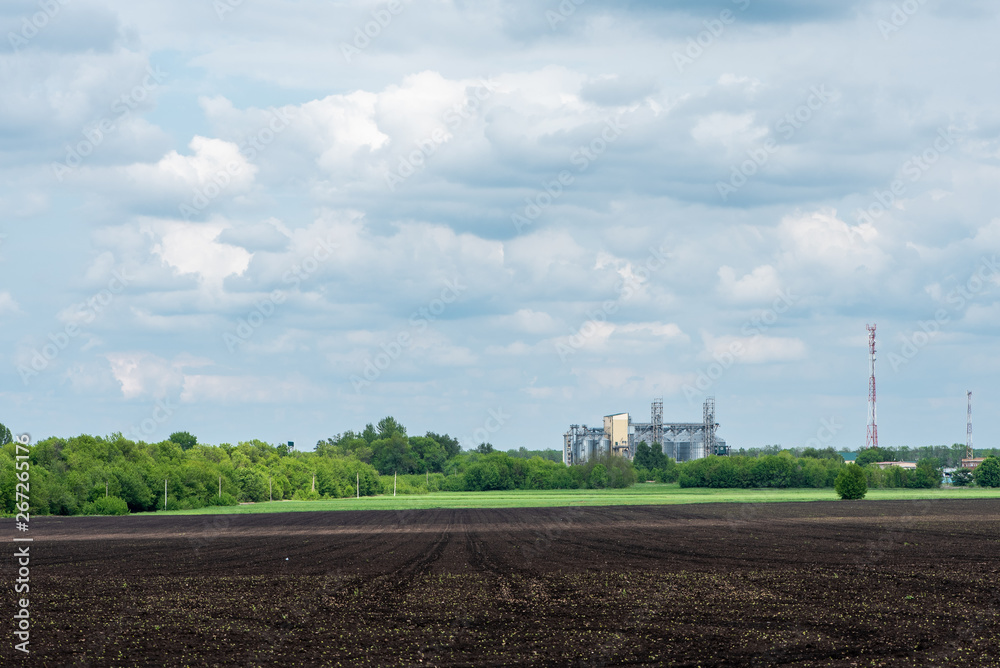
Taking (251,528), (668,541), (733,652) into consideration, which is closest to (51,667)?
(733,652)

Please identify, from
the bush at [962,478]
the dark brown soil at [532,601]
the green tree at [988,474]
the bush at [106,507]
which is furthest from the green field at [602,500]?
the dark brown soil at [532,601]

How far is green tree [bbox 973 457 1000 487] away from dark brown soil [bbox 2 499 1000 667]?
13915cm

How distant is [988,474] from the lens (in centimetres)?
18125

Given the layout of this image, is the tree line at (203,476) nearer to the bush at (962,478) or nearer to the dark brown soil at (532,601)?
the bush at (962,478)

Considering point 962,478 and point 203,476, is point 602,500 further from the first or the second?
point 962,478

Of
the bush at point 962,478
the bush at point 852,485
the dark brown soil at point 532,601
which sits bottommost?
the bush at point 962,478

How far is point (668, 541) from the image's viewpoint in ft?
177

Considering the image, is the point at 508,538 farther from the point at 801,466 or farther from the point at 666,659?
the point at 801,466

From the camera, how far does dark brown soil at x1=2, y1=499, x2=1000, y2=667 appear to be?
21625 mm

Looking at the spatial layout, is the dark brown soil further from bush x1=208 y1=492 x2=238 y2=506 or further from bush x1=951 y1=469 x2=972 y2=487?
bush x1=951 y1=469 x2=972 y2=487

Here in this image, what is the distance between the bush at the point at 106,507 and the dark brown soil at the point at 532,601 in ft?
210

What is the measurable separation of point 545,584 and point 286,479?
15452cm

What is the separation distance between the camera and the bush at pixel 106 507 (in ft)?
384

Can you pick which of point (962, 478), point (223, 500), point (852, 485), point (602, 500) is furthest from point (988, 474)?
point (223, 500)
